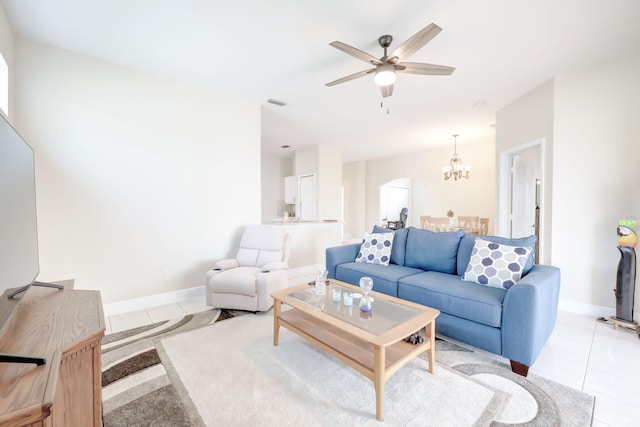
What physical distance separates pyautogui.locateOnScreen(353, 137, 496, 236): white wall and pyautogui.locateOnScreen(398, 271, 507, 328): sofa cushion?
4447mm

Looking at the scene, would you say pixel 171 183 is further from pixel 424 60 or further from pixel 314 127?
pixel 424 60

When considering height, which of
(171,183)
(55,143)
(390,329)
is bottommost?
(390,329)

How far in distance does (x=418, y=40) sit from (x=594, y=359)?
9.30 ft

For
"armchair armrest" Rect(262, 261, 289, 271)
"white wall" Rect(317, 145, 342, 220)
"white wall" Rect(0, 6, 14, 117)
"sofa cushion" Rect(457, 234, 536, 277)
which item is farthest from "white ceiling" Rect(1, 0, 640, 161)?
"white wall" Rect(317, 145, 342, 220)

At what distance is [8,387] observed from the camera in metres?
0.73

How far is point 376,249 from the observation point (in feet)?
11.1

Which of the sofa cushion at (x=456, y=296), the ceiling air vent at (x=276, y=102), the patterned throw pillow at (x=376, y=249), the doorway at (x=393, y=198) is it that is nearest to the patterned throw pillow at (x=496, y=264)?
the sofa cushion at (x=456, y=296)

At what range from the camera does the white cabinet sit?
24.6 feet

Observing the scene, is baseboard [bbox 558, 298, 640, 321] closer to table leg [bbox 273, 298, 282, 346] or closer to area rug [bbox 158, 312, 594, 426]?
area rug [bbox 158, 312, 594, 426]

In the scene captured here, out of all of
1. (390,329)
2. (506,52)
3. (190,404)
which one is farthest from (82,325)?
(506,52)

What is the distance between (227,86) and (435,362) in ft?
12.3

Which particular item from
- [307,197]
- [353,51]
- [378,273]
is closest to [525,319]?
[378,273]

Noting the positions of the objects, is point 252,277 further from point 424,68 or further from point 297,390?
point 424,68

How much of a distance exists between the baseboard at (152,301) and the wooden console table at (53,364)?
179 cm
